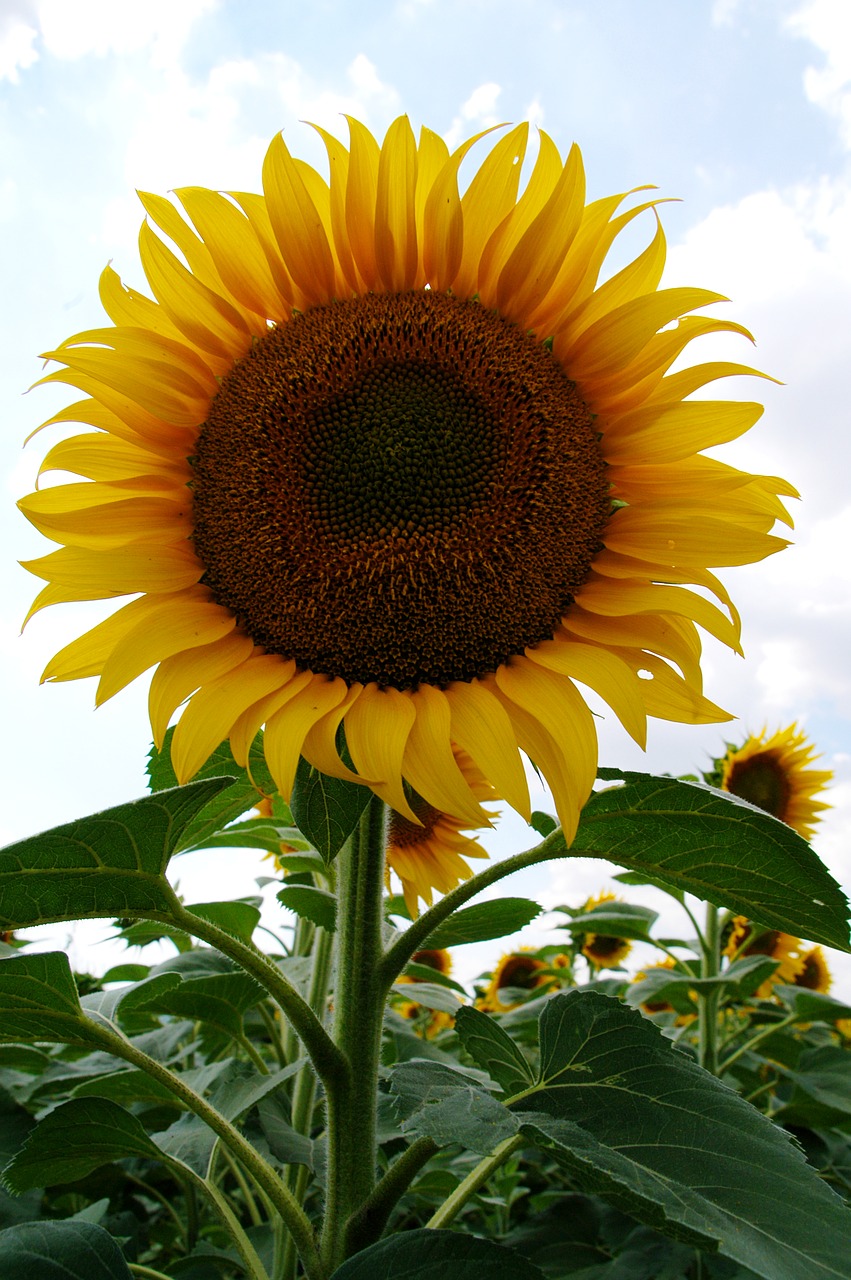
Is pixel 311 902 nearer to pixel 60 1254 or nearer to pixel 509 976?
pixel 60 1254

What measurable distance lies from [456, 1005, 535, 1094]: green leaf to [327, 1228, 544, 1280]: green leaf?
0.34 metres

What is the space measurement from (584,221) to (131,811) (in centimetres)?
120

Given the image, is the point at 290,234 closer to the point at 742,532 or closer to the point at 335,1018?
the point at 742,532

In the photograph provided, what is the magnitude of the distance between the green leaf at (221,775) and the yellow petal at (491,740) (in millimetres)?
354

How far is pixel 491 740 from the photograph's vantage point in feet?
4.78

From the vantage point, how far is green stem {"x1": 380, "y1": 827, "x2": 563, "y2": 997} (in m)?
1.54

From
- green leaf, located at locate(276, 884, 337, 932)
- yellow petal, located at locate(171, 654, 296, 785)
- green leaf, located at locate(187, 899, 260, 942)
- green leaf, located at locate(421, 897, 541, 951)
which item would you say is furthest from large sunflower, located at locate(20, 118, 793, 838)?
green leaf, located at locate(187, 899, 260, 942)

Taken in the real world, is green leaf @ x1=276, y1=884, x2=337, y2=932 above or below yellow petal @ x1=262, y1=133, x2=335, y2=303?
below

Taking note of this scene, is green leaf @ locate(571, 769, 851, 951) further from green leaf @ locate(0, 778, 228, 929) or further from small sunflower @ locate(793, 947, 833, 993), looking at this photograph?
small sunflower @ locate(793, 947, 833, 993)

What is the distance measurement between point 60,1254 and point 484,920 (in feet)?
3.27

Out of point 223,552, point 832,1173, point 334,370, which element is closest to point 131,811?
point 223,552

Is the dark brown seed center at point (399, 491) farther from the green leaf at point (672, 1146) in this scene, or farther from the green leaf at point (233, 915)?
the green leaf at point (233, 915)

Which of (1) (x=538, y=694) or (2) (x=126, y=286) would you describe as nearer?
(1) (x=538, y=694)

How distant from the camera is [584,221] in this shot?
67.3 inches
